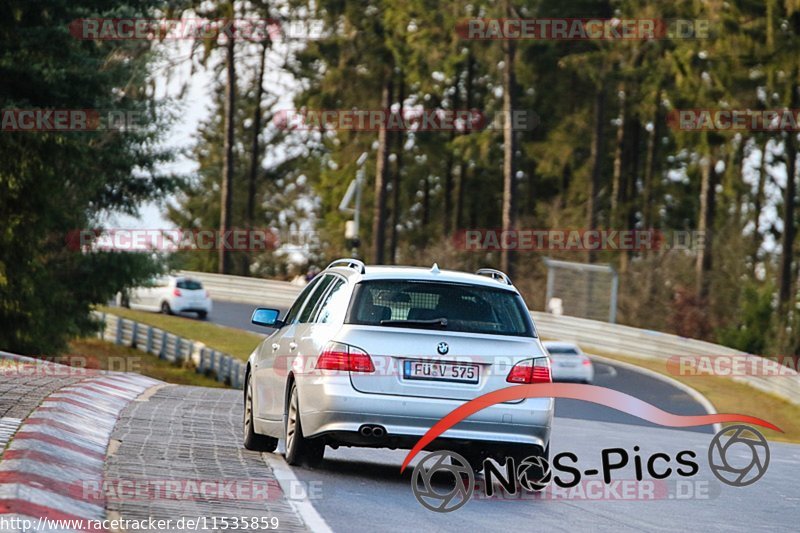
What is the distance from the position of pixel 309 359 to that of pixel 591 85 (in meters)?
56.3

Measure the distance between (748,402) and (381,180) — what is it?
28889mm

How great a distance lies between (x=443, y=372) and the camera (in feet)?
35.4

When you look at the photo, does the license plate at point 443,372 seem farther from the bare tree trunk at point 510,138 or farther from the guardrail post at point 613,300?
the bare tree trunk at point 510,138

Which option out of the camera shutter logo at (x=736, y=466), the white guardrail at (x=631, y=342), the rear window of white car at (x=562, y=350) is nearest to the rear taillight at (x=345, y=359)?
the camera shutter logo at (x=736, y=466)

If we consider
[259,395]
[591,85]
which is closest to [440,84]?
[591,85]

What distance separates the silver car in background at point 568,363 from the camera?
38.1 m

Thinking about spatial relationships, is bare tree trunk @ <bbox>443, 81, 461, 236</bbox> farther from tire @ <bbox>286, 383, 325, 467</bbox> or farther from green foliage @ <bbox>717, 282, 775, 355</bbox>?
tire @ <bbox>286, 383, 325, 467</bbox>

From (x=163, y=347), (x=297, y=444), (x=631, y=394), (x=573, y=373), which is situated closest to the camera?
(x=297, y=444)

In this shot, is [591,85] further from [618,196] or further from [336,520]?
[336,520]

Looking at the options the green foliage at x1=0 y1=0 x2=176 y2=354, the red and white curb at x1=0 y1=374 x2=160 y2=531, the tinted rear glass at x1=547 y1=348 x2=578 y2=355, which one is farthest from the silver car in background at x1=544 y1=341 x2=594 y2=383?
the red and white curb at x1=0 y1=374 x2=160 y2=531

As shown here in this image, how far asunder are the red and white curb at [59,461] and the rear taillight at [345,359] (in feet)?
5.85

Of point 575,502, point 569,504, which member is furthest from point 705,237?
point 569,504
